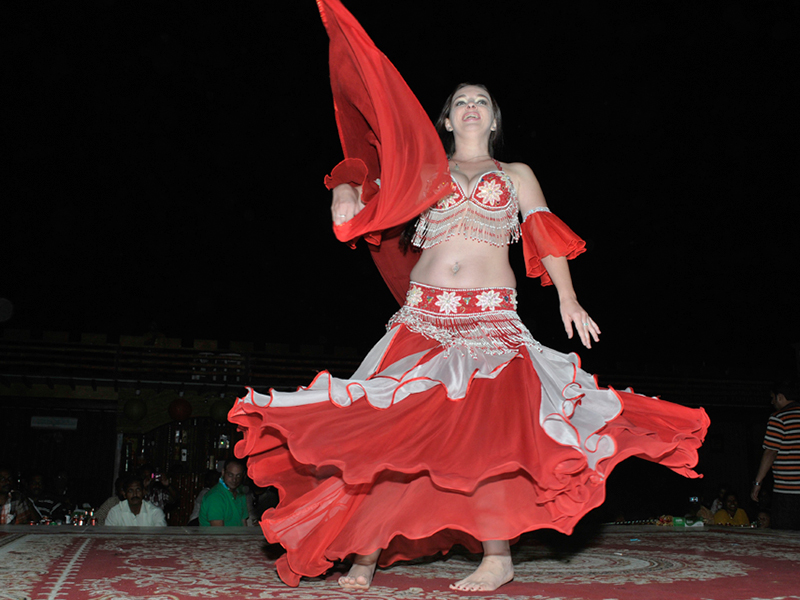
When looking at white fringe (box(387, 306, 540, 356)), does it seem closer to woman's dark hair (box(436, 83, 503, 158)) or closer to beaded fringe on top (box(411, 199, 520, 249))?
beaded fringe on top (box(411, 199, 520, 249))

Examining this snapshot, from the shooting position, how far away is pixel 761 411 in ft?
41.2

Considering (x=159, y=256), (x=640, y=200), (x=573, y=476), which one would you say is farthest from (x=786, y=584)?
(x=159, y=256)

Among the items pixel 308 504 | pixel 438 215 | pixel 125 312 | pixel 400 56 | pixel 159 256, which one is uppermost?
pixel 400 56

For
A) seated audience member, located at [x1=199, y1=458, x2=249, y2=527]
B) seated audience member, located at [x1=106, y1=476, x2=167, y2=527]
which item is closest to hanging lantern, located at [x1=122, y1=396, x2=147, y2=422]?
seated audience member, located at [x1=199, y1=458, x2=249, y2=527]

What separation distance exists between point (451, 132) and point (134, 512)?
3.26 meters

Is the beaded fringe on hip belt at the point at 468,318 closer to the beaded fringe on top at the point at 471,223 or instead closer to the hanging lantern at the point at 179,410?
the beaded fringe on top at the point at 471,223

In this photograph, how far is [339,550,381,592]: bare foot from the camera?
175cm

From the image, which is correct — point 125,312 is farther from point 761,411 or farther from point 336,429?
point 761,411

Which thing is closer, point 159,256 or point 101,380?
point 101,380

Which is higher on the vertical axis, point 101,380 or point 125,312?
point 125,312

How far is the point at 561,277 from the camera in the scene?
6.89ft

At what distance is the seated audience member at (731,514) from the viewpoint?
6.72m

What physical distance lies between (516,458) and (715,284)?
1078cm

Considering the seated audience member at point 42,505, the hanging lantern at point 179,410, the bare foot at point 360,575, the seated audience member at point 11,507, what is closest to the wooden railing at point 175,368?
the hanging lantern at point 179,410
